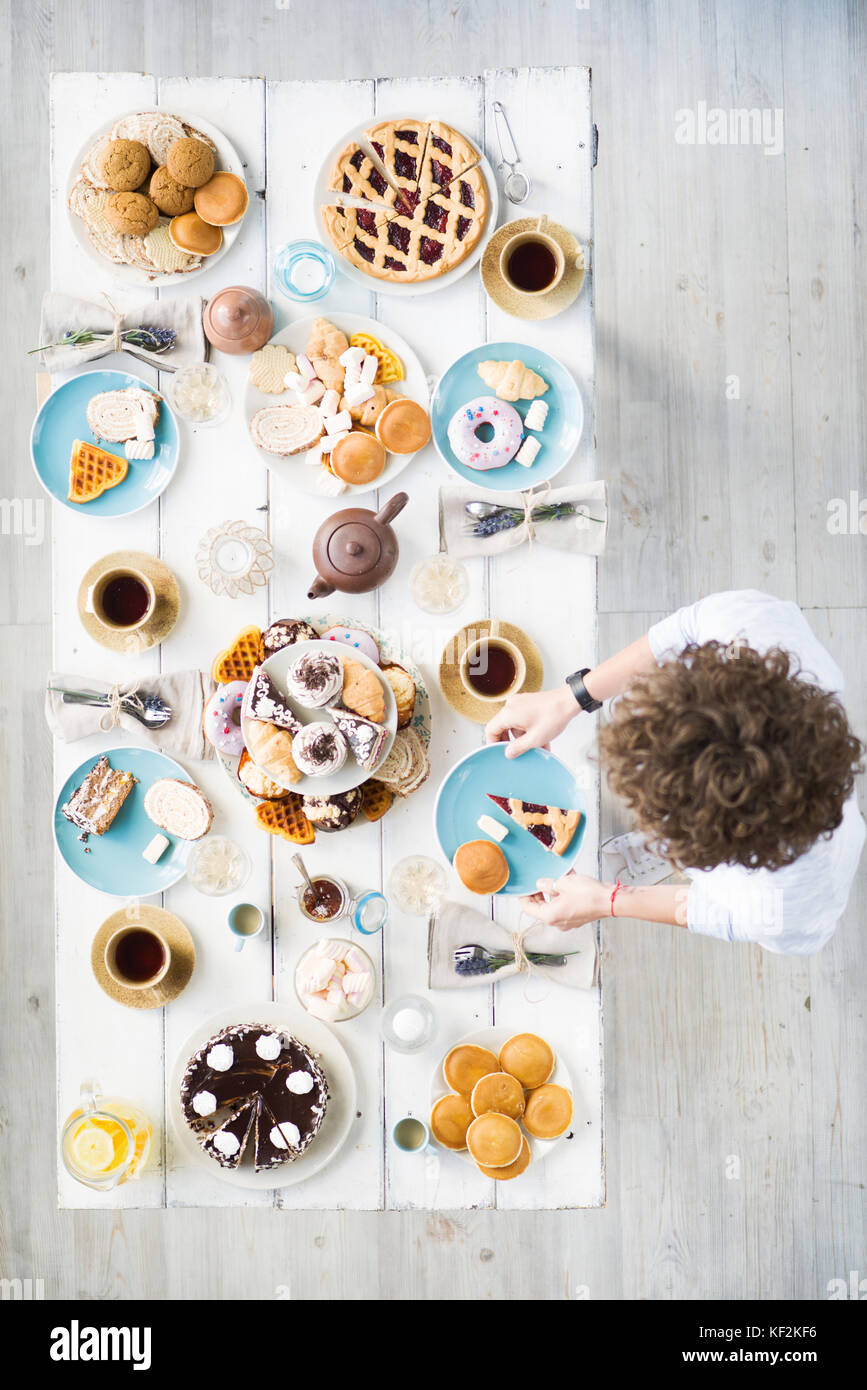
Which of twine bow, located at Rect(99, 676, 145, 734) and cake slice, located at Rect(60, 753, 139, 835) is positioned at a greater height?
twine bow, located at Rect(99, 676, 145, 734)

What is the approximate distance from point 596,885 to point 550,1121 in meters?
0.48

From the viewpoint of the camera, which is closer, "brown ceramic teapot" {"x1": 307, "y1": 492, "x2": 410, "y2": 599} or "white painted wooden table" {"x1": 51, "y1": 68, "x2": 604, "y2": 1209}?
"brown ceramic teapot" {"x1": 307, "y1": 492, "x2": 410, "y2": 599}

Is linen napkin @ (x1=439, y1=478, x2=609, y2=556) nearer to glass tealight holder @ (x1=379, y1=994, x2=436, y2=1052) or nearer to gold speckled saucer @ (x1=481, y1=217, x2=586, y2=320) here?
gold speckled saucer @ (x1=481, y1=217, x2=586, y2=320)

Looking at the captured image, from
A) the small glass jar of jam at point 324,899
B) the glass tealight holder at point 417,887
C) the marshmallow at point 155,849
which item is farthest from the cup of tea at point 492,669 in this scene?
the marshmallow at point 155,849

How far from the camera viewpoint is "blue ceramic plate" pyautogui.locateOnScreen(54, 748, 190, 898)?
203 centimetres

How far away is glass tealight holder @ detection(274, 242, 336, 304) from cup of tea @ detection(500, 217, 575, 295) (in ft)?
1.20

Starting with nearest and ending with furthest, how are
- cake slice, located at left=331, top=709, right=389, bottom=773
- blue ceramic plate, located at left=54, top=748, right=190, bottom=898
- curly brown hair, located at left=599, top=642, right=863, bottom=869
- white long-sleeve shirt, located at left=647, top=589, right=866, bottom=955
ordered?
curly brown hair, located at left=599, top=642, right=863, bottom=869, white long-sleeve shirt, located at left=647, top=589, right=866, bottom=955, cake slice, located at left=331, top=709, right=389, bottom=773, blue ceramic plate, located at left=54, top=748, right=190, bottom=898

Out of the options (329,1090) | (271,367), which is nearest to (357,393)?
(271,367)

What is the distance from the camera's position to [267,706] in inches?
72.1

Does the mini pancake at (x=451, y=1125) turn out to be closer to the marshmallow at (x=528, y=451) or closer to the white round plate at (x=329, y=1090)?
the white round plate at (x=329, y=1090)

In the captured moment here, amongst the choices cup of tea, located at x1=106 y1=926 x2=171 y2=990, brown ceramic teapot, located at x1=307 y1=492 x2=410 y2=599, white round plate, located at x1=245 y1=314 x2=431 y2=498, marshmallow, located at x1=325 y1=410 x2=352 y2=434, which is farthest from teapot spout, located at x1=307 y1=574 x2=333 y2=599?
cup of tea, located at x1=106 y1=926 x2=171 y2=990

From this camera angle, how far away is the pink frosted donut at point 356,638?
1.95 m

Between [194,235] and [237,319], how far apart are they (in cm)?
22

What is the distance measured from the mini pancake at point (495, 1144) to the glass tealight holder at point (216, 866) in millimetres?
684
